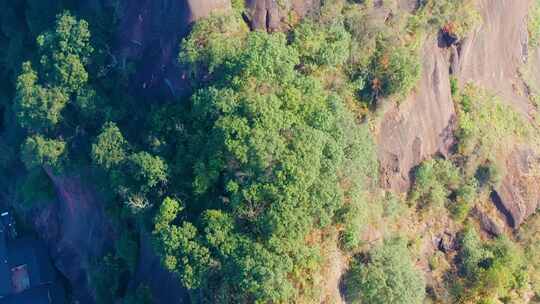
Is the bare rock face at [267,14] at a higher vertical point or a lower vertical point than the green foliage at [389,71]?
higher

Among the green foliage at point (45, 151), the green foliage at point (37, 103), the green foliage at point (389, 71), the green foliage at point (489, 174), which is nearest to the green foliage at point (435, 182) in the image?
the green foliage at point (489, 174)

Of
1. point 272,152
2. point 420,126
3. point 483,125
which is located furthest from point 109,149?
point 483,125

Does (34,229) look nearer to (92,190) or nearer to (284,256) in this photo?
(92,190)

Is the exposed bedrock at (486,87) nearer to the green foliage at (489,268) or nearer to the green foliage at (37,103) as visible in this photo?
the green foliage at (489,268)

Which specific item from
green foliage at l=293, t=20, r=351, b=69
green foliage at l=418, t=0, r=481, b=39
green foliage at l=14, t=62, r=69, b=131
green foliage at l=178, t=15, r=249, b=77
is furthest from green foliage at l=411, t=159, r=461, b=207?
green foliage at l=14, t=62, r=69, b=131

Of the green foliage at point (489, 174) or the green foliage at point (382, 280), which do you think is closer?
the green foliage at point (382, 280)

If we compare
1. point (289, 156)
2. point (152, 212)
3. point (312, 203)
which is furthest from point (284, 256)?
point (152, 212)

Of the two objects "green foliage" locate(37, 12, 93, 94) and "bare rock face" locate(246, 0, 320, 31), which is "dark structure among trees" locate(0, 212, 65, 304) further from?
"bare rock face" locate(246, 0, 320, 31)
